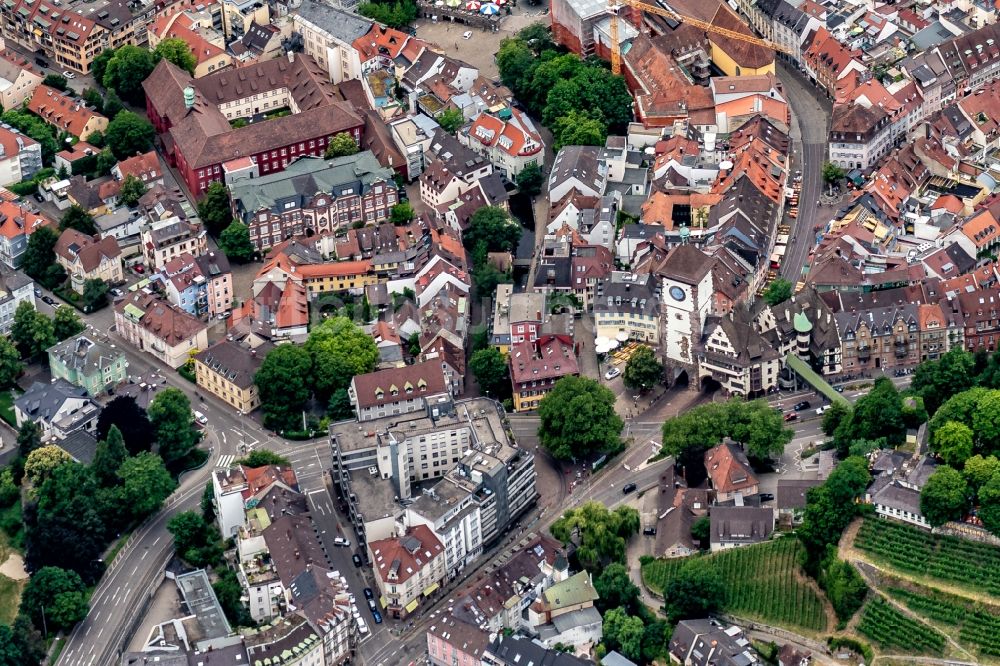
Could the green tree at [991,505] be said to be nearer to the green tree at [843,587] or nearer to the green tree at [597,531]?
the green tree at [843,587]

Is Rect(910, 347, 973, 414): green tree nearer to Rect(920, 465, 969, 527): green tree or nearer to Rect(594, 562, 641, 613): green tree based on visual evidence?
Rect(920, 465, 969, 527): green tree

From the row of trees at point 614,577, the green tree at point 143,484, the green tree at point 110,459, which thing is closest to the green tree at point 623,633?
the row of trees at point 614,577

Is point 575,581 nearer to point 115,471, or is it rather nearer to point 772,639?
point 772,639

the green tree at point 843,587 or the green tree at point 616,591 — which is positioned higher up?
the green tree at point 843,587

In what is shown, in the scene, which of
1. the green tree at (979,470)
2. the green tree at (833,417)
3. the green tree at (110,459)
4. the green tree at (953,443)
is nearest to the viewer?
the green tree at (979,470)

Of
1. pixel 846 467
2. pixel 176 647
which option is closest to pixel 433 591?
pixel 176 647

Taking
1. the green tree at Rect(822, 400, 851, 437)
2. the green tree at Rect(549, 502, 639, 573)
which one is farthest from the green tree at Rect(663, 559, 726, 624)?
the green tree at Rect(822, 400, 851, 437)
